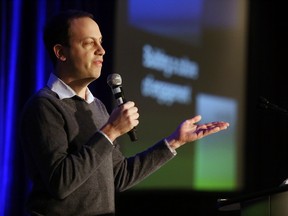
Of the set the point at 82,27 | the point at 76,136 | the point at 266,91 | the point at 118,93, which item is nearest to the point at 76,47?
the point at 82,27

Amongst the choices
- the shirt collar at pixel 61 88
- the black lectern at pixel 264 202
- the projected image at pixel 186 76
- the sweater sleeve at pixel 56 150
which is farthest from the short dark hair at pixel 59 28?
the projected image at pixel 186 76

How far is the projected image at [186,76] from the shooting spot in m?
4.36

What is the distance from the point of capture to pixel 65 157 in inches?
70.4

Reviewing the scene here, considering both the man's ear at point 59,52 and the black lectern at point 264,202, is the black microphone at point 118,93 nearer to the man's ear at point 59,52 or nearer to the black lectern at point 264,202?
the man's ear at point 59,52

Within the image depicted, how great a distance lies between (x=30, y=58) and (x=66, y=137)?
78.9 inches

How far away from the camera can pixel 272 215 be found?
1.79m

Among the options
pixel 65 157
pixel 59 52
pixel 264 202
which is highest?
pixel 59 52

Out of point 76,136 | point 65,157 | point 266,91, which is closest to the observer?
point 65,157

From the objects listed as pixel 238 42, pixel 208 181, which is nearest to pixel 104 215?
pixel 208 181

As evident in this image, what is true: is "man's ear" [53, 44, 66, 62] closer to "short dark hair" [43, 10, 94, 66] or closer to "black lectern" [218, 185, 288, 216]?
"short dark hair" [43, 10, 94, 66]

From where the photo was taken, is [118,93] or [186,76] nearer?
[118,93]

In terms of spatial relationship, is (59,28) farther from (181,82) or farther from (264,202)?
(181,82)

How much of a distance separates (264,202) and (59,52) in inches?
35.1

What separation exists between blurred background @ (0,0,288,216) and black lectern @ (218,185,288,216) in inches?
61.3
